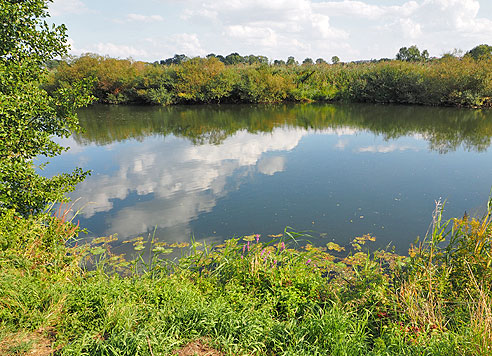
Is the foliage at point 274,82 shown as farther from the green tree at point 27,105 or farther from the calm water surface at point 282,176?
the green tree at point 27,105

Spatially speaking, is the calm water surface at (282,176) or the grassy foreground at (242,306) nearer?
the grassy foreground at (242,306)

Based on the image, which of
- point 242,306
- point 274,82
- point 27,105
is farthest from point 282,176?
point 274,82

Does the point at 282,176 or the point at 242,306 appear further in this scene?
the point at 282,176

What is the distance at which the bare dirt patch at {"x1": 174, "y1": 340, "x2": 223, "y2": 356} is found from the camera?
319 centimetres

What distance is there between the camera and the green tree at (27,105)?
4801 mm

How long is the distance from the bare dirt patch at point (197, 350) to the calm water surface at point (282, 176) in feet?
12.3

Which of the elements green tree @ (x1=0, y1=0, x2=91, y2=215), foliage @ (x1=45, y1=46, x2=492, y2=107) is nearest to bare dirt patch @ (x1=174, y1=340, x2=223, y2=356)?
green tree @ (x1=0, y1=0, x2=91, y2=215)

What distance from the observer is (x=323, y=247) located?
6.57 m

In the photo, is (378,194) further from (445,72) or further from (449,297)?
(445,72)

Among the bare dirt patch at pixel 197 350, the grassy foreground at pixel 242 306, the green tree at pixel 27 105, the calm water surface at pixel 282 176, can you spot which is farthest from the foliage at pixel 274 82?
the bare dirt patch at pixel 197 350

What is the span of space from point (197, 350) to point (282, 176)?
878cm

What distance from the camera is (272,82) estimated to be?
3538 cm

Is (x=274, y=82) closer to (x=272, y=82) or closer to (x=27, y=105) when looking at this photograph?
(x=272, y=82)

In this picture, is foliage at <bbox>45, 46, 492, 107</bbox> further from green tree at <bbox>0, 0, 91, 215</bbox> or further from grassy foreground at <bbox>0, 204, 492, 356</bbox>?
grassy foreground at <bbox>0, 204, 492, 356</bbox>
